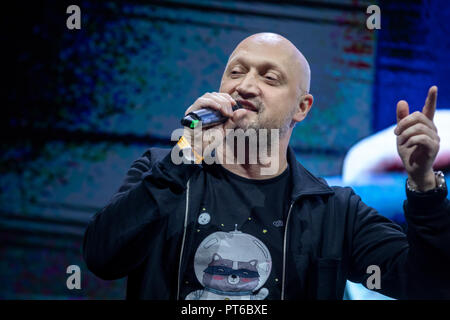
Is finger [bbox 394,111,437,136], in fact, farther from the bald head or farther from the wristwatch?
the bald head

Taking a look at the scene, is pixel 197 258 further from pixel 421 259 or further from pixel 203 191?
pixel 421 259

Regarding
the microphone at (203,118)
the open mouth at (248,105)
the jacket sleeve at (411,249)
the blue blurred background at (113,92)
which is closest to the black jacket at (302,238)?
the jacket sleeve at (411,249)

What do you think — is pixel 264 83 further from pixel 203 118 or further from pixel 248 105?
pixel 203 118

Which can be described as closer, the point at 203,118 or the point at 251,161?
the point at 203,118

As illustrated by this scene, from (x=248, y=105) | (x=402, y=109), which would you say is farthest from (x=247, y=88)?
(x=402, y=109)

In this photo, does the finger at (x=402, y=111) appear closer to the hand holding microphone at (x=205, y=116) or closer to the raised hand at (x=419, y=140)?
the raised hand at (x=419, y=140)

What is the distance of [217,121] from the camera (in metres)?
0.98

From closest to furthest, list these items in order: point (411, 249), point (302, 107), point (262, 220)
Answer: point (411, 249)
point (262, 220)
point (302, 107)

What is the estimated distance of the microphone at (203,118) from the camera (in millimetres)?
924

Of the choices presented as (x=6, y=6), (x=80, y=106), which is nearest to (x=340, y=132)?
(x=80, y=106)

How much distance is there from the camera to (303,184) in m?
1.23

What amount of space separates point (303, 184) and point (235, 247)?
0.97ft

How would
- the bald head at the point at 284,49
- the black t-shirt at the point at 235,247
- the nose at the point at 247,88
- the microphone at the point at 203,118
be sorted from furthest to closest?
the bald head at the point at 284,49, the nose at the point at 247,88, the black t-shirt at the point at 235,247, the microphone at the point at 203,118

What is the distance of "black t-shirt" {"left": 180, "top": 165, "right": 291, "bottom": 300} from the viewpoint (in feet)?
3.45
